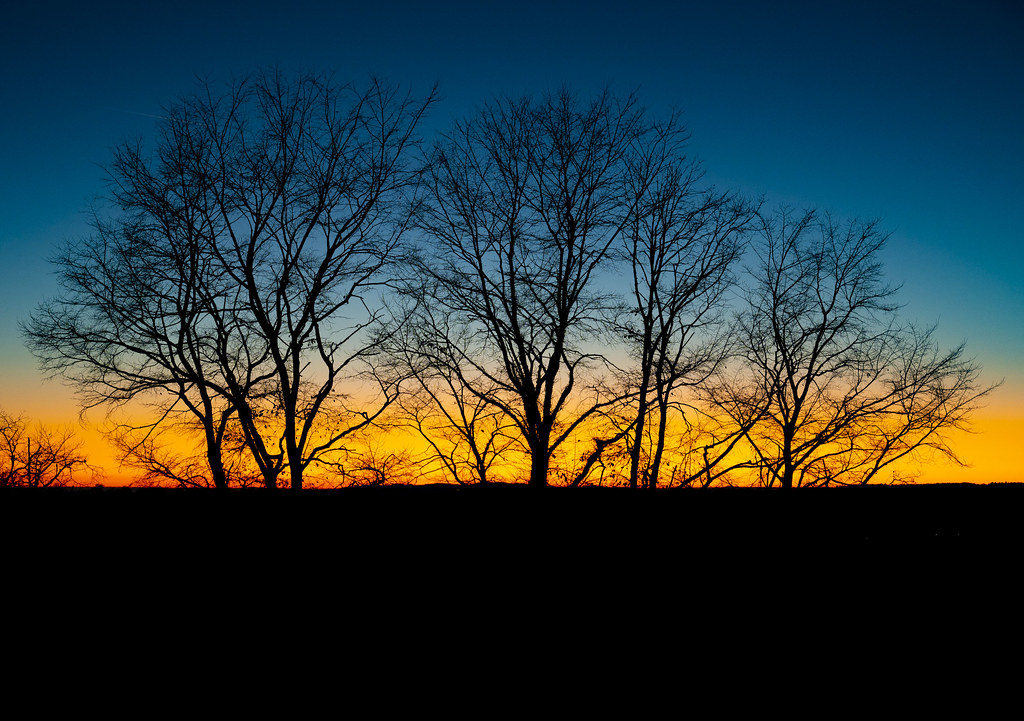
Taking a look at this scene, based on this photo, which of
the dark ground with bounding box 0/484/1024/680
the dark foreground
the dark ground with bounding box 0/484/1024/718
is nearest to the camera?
the dark ground with bounding box 0/484/1024/718

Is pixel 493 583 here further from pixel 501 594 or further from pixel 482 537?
pixel 482 537

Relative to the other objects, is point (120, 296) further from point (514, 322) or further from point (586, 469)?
point (586, 469)

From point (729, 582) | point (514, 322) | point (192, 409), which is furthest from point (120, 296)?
point (729, 582)

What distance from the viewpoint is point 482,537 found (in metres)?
5.39

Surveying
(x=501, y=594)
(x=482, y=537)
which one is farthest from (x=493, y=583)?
(x=482, y=537)

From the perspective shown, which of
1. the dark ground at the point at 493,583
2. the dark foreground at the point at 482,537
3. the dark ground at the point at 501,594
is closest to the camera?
the dark ground at the point at 501,594

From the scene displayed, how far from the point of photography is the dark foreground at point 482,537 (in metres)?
5.04

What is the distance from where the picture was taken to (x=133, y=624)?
14.9 ft

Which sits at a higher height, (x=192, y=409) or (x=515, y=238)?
(x=515, y=238)

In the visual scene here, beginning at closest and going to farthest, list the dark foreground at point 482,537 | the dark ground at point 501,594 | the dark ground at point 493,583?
the dark ground at point 501,594 < the dark ground at point 493,583 < the dark foreground at point 482,537

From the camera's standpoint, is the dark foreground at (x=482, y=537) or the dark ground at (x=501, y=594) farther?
the dark foreground at (x=482, y=537)

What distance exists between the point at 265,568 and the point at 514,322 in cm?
948

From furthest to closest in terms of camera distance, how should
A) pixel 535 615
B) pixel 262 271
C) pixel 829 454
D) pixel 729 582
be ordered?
pixel 829 454
pixel 262 271
pixel 729 582
pixel 535 615

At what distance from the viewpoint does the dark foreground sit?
504 cm
